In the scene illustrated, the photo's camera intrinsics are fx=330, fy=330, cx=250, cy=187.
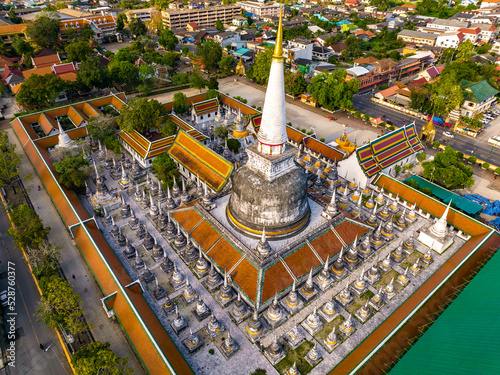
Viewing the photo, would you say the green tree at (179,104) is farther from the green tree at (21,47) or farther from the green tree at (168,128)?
the green tree at (21,47)

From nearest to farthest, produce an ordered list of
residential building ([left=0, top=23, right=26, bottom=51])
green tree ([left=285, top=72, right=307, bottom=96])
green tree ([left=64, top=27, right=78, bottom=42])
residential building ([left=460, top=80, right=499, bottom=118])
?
residential building ([left=460, top=80, right=499, bottom=118]) → green tree ([left=285, top=72, right=307, bottom=96]) → residential building ([left=0, top=23, right=26, bottom=51]) → green tree ([left=64, top=27, right=78, bottom=42])

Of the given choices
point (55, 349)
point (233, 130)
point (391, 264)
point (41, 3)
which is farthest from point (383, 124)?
point (41, 3)

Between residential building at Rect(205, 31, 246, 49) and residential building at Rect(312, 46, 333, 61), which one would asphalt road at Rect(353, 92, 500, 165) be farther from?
residential building at Rect(205, 31, 246, 49)

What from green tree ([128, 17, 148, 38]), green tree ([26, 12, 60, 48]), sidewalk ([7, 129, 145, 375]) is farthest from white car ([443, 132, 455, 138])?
green tree ([26, 12, 60, 48])

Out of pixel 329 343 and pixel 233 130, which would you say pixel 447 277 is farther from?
pixel 233 130

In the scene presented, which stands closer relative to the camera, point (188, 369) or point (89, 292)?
point (188, 369)

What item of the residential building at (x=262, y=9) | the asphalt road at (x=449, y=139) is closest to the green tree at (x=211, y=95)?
the asphalt road at (x=449, y=139)

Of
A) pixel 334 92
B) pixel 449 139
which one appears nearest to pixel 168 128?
pixel 334 92
